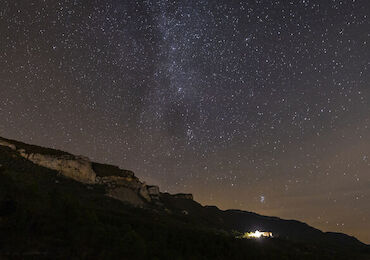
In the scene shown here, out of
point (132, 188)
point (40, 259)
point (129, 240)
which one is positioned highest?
point (132, 188)

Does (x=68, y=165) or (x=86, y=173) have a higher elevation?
(x=68, y=165)

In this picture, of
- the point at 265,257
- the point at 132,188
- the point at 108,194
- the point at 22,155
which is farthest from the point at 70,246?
the point at 132,188

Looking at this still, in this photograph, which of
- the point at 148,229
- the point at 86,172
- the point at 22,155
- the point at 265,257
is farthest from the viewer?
the point at 86,172

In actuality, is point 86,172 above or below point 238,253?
above

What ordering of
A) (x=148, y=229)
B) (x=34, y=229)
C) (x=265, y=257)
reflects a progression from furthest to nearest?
(x=148, y=229)
(x=265, y=257)
(x=34, y=229)

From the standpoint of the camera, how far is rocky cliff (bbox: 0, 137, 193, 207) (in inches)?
4363

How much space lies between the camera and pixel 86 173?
118188mm

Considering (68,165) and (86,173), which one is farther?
(86,173)

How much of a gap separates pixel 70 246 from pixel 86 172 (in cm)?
8972

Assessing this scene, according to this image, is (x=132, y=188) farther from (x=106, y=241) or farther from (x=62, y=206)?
(x=106, y=241)

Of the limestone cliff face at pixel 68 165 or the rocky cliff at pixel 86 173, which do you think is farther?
the rocky cliff at pixel 86 173

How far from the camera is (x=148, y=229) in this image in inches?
2430

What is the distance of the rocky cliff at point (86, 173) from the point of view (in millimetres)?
110812

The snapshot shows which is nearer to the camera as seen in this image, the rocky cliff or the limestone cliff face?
the limestone cliff face
